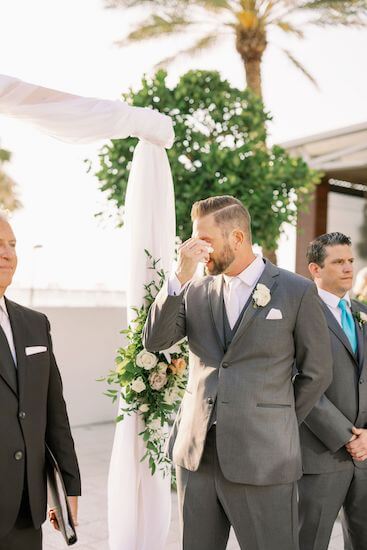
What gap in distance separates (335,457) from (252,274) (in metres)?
1.02

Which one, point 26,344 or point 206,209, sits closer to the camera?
point 26,344

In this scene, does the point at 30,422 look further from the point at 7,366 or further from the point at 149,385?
the point at 149,385

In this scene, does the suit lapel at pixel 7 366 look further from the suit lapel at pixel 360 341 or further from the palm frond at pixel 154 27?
the palm frond at pixel 154 27

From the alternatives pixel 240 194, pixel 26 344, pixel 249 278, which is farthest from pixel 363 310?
pixel 240 194

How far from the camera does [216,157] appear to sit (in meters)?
6.24

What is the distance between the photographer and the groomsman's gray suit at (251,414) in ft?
9.25

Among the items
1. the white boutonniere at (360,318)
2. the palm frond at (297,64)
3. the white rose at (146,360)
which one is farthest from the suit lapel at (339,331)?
the palm frond at (297,64)

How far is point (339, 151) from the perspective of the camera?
1213cm

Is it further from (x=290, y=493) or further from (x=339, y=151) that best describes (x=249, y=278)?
(x=339, y=151)

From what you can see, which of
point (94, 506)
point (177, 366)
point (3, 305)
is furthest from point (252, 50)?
point (3, 305)

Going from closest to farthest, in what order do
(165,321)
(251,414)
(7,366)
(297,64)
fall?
(7,366), (251,414), (165,321), (297,64)

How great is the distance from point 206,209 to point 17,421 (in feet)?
3.72

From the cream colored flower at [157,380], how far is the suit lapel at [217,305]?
93 centimetres

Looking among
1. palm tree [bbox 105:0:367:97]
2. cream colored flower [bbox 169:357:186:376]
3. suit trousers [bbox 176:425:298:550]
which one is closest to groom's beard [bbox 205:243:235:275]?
suit trousers [bbox 176:425:298:550]
